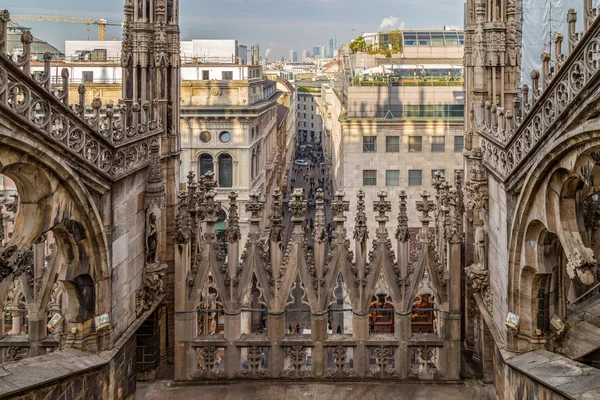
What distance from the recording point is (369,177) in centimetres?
4288

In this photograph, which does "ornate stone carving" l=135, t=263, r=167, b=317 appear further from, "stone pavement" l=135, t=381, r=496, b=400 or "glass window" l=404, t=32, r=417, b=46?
"glass window" l=404, t=32, r=417, b=46

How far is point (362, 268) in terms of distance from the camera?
13078mm

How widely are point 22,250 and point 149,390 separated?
5.32 m

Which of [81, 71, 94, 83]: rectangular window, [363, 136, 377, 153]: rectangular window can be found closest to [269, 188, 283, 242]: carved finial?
[363, 136, 377, 153]: rectangular window

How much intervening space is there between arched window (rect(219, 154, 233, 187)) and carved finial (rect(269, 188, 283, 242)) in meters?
31.9

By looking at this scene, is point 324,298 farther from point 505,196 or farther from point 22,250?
point 22,250

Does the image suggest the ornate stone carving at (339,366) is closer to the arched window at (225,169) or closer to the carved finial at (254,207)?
the carved finial at (254,207)

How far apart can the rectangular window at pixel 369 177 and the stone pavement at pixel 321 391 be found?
2987 cm

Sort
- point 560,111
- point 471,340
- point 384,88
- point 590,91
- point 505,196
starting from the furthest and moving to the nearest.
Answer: point 384,88, point 471,340, point 505,196, point 560,111, point 590,91

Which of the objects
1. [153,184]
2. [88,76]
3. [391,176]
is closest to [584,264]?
[153,184]

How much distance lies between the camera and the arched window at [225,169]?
45312 mm

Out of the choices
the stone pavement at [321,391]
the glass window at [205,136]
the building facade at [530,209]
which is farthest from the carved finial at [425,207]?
the glass window at [205,136]

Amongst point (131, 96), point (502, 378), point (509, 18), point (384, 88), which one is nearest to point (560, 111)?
point (502, 378)

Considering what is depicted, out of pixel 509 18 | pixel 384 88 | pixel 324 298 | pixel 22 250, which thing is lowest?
pixel 324 298
